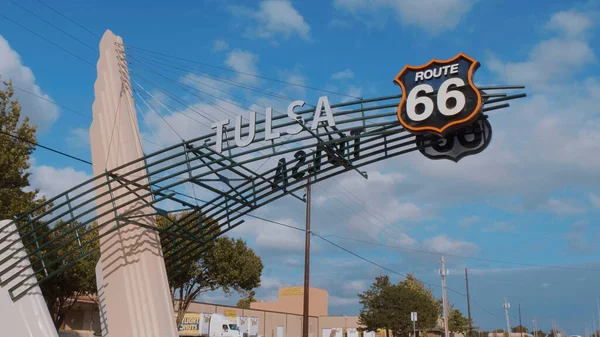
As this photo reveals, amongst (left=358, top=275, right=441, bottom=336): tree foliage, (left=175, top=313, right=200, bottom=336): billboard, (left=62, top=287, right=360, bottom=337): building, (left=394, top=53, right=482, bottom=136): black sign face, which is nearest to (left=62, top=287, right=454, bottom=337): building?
(left=62, top=287, right=360, bottom=337): building

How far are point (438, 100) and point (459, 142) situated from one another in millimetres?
1548

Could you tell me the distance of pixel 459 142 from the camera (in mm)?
14805

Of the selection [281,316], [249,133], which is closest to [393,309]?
[281,316]

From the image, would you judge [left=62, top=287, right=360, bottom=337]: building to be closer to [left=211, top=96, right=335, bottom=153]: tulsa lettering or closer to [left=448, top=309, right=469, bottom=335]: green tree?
[left=448, top=309, right=469, bottom=335]: green tree

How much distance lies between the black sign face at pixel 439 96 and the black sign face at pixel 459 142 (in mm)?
949

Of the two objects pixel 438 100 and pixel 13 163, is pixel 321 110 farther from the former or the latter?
pixel 13 163

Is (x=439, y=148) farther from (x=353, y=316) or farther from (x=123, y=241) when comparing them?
(x=353, y=316)

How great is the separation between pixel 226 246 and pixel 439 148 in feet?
111

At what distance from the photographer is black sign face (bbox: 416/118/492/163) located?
47.2 ft

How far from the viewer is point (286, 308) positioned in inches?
3841

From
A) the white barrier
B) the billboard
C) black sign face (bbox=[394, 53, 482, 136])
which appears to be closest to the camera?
black sign face (bbox=[394, 53, 482, 136])

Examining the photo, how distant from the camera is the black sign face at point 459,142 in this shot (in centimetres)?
1438

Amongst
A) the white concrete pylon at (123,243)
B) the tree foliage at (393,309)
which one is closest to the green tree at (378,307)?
the tree foliage at (393,309)

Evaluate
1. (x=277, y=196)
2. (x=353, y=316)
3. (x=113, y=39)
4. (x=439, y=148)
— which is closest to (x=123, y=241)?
(x=277, y=196)
